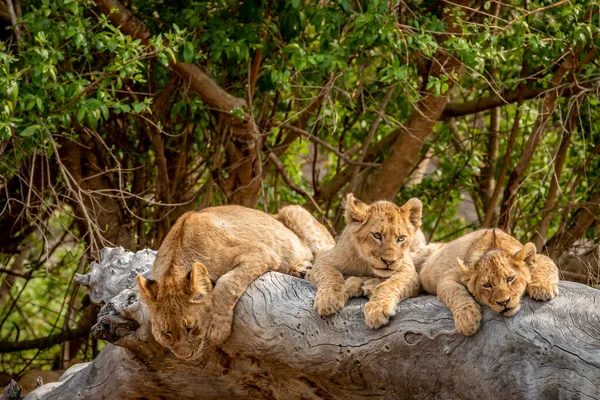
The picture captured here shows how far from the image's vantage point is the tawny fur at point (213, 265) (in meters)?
5.34

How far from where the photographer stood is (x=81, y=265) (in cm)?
978

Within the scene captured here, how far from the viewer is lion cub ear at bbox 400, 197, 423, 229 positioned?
225 inches

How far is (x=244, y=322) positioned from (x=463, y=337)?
1287mm

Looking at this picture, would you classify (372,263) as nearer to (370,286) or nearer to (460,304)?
(370,286)

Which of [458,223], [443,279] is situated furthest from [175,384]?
[458,223]

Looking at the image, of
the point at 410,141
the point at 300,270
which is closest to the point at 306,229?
the point at 300,270

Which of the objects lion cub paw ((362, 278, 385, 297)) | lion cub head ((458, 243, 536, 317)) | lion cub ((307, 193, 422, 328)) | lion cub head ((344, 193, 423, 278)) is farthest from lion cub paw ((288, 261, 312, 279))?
lion cub head ((458, 243, 536, 317))

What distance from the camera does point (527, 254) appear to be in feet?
16.1

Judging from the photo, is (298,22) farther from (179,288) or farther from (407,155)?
(179,288)

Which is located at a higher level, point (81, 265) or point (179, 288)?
point (179, 288)

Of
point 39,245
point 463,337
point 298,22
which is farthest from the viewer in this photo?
point 39,245

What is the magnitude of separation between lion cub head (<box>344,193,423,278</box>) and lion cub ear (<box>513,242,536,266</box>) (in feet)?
2.59

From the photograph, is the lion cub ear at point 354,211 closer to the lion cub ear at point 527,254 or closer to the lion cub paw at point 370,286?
the lion cub paw at point 370,286

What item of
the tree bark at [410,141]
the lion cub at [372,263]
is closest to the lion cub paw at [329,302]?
the lion cub at [372,263]
